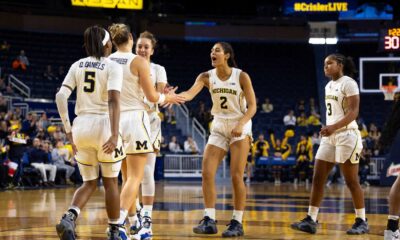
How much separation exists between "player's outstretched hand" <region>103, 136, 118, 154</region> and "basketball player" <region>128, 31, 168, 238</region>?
155cm

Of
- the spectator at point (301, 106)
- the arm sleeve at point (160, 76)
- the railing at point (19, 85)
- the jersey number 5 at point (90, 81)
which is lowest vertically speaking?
the jersey number 5 at point (90, 81)

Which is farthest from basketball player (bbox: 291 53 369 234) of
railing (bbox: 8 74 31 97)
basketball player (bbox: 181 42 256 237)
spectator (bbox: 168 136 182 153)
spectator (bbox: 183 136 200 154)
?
railing (bbox: 8 74 31 97)

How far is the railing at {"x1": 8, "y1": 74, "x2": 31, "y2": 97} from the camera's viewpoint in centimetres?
2716

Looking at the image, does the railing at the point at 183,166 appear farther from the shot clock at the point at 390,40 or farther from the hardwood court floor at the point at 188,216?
the hardwood court floor at the point at 188,216

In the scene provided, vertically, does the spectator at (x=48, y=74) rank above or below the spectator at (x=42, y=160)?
above

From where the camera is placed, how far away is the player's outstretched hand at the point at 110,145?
6.93 meters

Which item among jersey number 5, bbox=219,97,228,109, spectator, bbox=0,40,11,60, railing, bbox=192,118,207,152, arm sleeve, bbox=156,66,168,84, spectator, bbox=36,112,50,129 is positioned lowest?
railing, bbox=192,118,207,152

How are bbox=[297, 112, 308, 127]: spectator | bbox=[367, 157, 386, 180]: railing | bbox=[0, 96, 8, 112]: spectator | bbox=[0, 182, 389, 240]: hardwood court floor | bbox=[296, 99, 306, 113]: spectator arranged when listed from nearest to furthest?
bbox=[0, 182, 389, 240]: hardwood court floor, bbox=[0, 96, 8, 112]: spectator, bbox=[367, 157, 386, 180]: railing, bbox=[297, 112, 308, 127]: spectator, bbox=[296, 99, 306, 113]: spectator

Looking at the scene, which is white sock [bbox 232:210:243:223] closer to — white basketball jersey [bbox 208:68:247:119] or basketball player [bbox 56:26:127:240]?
white basketball jersey [bbox 208:68:247:119]

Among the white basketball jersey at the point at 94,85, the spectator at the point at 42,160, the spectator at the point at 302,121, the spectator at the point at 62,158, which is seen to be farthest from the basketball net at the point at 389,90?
the white basketball jersey at the point at 94,85

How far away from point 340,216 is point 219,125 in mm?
3255

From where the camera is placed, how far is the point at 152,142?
28.4 feet

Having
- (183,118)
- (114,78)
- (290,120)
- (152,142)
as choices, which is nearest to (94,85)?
(114,78)

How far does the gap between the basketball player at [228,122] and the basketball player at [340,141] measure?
97 centimetres
